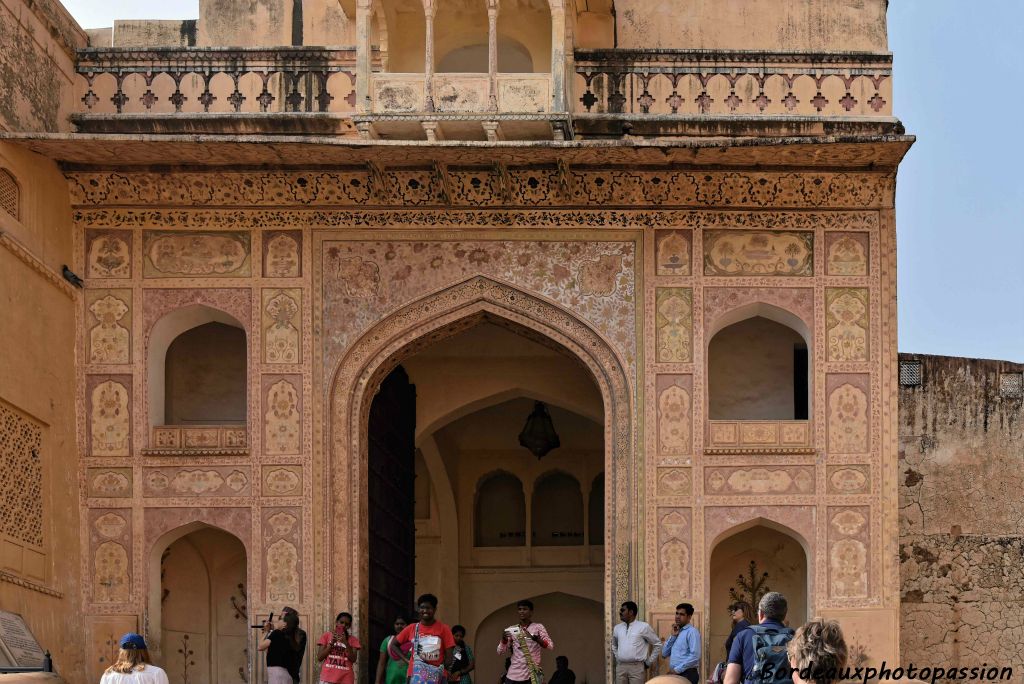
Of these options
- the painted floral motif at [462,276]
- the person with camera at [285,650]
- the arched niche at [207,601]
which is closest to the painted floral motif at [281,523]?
the arched niche at [207,601]

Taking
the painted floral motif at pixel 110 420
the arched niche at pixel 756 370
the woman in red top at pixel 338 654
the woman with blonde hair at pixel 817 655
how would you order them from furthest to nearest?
the arched niche at pixel 756 370 → the painted floral motif at pixel 110 420 → the woman in red top at pixel 338 654 → the woman with blonde hair at pixel 817 655

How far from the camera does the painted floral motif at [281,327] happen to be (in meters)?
14.1

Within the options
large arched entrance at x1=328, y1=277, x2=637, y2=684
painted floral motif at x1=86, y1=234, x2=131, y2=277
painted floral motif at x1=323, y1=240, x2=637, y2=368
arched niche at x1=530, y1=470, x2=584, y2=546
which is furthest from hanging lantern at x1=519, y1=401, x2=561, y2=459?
painted floral motif at x1=86, y1=234, x2=131, y2=277

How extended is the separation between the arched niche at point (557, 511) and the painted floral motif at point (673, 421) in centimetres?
538

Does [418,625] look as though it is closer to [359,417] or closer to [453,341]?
[359,417]

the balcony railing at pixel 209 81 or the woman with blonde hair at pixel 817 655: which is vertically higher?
the balcony railing at pixel 209 81

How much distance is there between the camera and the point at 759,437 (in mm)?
14039

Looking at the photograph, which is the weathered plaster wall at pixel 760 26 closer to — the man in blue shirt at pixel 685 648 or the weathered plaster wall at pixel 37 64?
the weathered plaster wall at pixel 37 64

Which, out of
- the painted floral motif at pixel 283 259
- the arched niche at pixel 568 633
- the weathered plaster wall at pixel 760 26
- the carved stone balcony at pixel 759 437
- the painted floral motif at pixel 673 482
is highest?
the weathered plaster wall at pixel 760 26

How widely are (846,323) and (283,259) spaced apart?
4.16 meters

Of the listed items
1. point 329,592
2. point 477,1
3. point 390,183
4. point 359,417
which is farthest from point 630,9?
point 329,592

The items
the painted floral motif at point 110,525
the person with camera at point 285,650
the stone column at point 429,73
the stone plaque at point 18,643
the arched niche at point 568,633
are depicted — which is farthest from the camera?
the arched niche at point 568,633

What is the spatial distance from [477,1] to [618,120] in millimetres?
1462

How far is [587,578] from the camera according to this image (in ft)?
62.8
